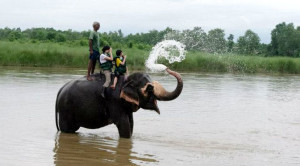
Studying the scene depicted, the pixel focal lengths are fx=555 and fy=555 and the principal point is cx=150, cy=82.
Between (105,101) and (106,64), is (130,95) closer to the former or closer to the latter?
(105,101)

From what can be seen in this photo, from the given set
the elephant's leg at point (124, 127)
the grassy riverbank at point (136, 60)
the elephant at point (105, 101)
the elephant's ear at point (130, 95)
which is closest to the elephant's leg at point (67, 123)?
the elephant at point (105, 101)

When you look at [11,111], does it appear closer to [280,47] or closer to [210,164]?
[210,164]

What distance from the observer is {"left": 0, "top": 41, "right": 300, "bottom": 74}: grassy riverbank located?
31.7 metres

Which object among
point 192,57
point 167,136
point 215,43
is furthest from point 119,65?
point 192,57

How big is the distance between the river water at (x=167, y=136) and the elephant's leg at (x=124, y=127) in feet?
0.39

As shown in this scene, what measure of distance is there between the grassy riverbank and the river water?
14.7 m

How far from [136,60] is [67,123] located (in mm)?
23849

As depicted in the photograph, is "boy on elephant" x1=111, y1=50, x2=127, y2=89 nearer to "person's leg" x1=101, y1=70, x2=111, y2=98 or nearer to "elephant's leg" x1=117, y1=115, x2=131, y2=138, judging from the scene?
"person's leg" x1=101, y1=70, x2=111, y2=98

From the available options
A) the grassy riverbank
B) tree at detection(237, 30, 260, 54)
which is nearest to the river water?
the grassy riverbank

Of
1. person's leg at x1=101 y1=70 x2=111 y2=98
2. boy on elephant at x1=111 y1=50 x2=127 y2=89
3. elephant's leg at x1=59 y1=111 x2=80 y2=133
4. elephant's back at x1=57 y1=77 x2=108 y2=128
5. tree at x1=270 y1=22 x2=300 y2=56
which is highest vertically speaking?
tree at x1=270 y1=22 x2=300 y2=56

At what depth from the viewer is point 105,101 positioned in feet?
30.9

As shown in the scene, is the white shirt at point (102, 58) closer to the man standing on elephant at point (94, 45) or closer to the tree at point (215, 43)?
the man standing on elephant at point (94, 45)

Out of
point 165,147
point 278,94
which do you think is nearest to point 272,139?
point 165,147

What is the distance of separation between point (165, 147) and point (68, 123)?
72.9 inches
